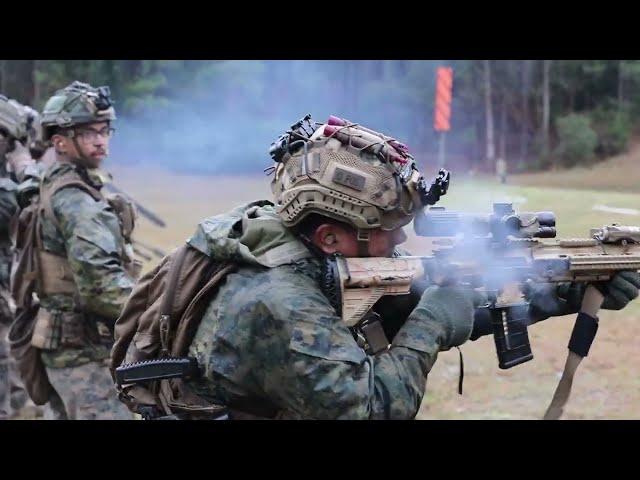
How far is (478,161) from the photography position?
41.9ft

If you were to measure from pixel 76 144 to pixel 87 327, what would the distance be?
1150 mm

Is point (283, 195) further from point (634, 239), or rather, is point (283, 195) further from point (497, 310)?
point (634, 239)

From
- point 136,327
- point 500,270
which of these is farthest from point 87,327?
point 500,270

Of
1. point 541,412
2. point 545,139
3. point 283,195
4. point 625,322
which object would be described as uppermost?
point 283,195

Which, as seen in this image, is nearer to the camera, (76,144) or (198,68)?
(76,144)

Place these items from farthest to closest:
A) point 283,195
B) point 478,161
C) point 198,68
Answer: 1. point 198,68
2. point 478,161
3. point 283,195

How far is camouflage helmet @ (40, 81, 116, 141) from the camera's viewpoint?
17.6 feet

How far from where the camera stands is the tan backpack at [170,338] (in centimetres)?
305

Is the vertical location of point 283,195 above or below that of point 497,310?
above

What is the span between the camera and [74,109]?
536cm

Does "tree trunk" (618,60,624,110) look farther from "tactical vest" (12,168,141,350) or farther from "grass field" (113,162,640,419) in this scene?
"tactical vest" (12,168,141,350)

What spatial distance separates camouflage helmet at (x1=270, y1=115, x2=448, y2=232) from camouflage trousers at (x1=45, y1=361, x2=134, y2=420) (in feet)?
8.04

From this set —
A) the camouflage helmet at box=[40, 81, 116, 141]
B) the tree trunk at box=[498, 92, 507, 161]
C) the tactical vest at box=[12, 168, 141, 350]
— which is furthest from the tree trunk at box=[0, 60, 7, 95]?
the tactical vest at box=[12, 168, 141, 350]

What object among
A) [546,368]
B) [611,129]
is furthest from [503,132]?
[546,368]
